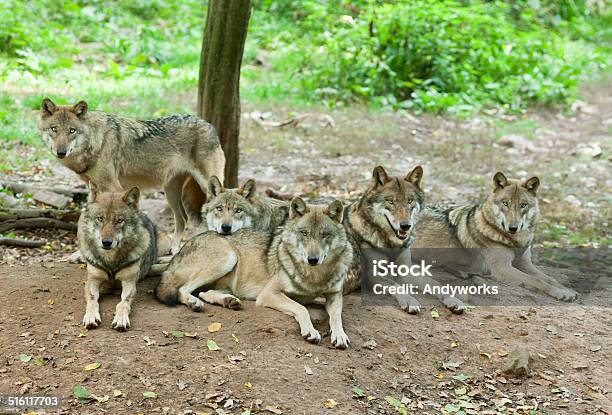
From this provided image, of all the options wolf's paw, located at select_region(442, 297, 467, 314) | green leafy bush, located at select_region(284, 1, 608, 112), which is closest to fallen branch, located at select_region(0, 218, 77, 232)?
wolf's paw, located at select_region(442, 297, 467, 314)

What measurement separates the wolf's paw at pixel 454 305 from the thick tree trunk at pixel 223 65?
3.80m

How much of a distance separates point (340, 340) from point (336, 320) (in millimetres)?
272

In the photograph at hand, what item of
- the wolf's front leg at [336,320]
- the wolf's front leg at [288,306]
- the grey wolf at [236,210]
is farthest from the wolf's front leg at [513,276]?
the wolf's front leg at [288,306]

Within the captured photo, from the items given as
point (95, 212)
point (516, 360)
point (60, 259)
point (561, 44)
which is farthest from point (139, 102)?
point (561, 44)

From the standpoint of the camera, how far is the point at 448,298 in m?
7.23

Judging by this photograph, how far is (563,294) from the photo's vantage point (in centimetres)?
758

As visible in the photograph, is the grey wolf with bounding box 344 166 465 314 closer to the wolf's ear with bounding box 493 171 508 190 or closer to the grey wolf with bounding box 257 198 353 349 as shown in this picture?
the grey wolf with bounding box 257 198 353 349

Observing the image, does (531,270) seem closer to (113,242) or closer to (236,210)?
(236,210)

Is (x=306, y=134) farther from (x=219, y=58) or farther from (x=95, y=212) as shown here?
(x=95, y=212)

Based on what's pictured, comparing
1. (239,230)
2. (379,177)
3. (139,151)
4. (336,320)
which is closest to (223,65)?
(139,151)

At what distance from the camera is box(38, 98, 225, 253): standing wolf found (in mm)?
7770

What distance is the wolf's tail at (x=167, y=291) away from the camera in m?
6.58

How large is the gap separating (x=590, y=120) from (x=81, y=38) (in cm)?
1225

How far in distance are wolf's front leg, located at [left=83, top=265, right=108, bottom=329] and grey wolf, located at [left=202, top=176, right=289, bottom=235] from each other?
4.55ft
